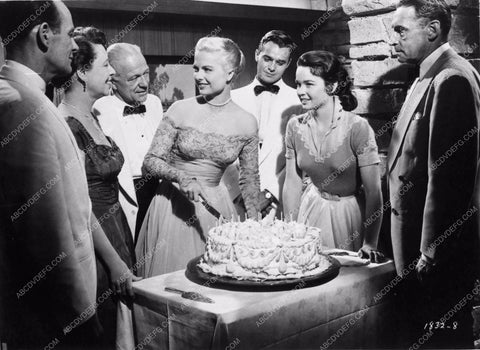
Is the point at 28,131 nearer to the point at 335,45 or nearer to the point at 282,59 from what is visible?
the point at 282,59

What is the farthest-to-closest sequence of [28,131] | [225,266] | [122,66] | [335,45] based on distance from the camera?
1. [335,45]
2. [122,66]
3. [225,266]
4. [28,131]

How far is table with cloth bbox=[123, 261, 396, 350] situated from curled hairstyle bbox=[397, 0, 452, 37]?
0.91 m

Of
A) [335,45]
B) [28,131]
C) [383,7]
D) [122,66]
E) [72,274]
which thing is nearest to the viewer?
[28,131]

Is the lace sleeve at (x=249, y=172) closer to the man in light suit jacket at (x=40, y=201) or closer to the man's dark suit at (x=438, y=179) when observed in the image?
the man's dark suit at (x=438, y=179)

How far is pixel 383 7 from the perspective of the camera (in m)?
2.13

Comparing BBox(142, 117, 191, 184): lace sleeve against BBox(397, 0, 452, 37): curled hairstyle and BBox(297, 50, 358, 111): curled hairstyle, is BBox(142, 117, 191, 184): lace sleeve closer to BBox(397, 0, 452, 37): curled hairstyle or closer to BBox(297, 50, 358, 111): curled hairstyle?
BBox(297, 50, 358, 111): curled hairstyle

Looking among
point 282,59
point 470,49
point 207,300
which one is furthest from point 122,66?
point 470,49

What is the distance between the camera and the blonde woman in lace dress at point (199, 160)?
2191 mm

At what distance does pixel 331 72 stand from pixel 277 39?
12.7 inches

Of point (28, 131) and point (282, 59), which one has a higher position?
point (282, 59)

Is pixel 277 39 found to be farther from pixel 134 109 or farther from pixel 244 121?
pixel 134 109

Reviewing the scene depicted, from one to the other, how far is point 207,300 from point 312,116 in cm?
100

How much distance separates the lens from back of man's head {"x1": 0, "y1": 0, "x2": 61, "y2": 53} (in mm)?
1533

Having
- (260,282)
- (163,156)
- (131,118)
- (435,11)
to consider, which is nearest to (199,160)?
(163,156)
